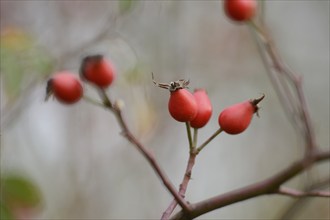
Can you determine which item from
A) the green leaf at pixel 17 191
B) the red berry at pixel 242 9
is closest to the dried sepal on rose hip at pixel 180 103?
the red berry at pixel 242 9

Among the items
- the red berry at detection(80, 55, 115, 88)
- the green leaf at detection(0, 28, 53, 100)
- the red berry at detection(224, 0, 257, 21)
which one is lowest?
the red berry at detection(224, 0, 257, 21)

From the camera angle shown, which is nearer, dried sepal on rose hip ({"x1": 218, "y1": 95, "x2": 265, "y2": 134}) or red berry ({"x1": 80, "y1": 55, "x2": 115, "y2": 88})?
dried sepal on rose hip ({"x1": 218, "y1": 95, "x2": 265, "y2": 134})

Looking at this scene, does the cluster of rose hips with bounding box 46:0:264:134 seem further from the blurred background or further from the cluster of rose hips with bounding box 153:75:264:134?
the blurred background

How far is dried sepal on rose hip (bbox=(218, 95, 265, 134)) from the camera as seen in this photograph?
1.02 meters

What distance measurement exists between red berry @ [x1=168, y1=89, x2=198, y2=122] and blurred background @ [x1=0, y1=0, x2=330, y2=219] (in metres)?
0.91

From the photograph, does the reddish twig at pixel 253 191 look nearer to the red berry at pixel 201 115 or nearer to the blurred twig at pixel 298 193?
the blurred twig at pixel 298 193

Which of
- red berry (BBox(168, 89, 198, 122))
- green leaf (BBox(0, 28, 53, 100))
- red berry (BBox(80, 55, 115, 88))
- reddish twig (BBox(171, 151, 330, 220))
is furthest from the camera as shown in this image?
green leaf (BBox(0, 28, 53, 100))

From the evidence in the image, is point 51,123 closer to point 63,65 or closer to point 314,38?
point 63,65

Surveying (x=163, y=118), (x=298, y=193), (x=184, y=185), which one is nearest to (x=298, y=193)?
(x=298, y=193)

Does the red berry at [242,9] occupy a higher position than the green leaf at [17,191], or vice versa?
the red berry at [242,9]

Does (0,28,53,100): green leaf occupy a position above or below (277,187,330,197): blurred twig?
above

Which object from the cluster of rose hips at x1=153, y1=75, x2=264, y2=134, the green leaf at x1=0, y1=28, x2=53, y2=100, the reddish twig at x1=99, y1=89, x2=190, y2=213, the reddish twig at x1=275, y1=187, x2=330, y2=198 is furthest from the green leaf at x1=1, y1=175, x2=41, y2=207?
the reddish twig at x1=275, y1=187, x2=330, y2=198

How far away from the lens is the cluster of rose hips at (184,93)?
3.22 feet

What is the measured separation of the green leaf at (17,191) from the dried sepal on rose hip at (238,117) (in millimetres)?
570
